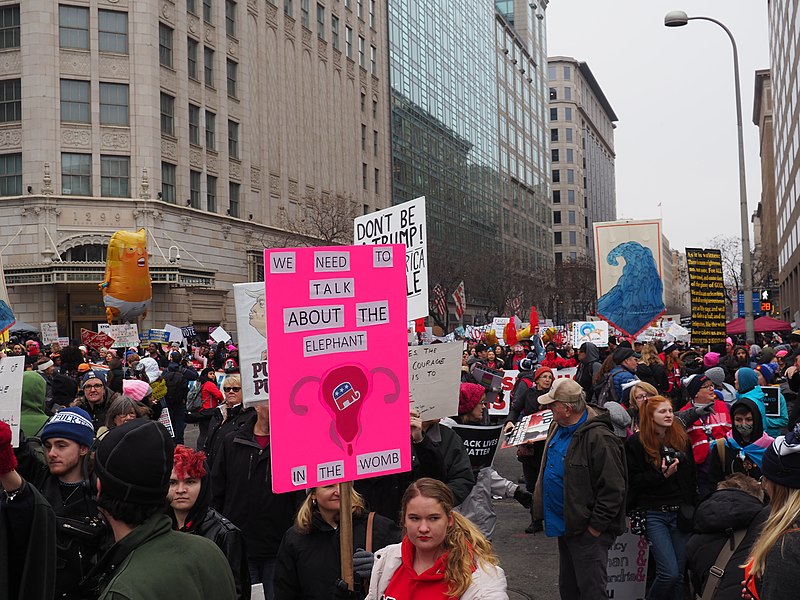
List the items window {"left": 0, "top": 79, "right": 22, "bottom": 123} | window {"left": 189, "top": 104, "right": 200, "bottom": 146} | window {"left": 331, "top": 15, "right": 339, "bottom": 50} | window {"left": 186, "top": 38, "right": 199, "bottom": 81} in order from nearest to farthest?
window {"left": 0, "top": 79, "right": 22, "bottom": 123} → window {"left": 189, "top": 104, "right": 200, "bottom": 146} → window {"left": 186, "top": 38, "right": 199, "bottom": 81} → window {"left": 331, "top": 15, "right": 339, "bottom": 50}

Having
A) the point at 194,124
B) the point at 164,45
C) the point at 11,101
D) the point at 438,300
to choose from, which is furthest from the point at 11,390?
the point at 438,300

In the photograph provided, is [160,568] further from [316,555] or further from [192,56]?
[192,56]

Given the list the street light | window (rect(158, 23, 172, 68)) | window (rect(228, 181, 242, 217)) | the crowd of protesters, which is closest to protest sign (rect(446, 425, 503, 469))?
the crowd of protesters

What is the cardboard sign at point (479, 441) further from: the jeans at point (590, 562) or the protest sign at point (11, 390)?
the protest sign at point (11, 390)

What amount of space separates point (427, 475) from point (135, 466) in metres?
3.20

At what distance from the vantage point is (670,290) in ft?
585

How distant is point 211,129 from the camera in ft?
134

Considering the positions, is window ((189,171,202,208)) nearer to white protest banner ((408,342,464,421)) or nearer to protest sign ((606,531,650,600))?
white protest banner ((408,342,464,421))

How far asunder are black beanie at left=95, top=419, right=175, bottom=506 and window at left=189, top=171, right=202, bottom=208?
37.4 meters

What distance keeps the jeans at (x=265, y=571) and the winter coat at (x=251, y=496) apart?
1.9 inches

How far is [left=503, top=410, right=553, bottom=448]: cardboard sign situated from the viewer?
702 centimetres

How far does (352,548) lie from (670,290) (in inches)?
7209

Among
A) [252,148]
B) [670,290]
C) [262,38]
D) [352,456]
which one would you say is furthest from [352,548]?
[670,290]

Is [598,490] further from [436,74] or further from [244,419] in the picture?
[436,74]
